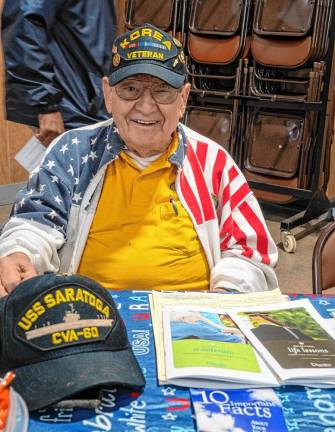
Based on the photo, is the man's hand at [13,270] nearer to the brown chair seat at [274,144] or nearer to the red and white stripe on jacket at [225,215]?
the red and white stripe on jacket at [225,215]

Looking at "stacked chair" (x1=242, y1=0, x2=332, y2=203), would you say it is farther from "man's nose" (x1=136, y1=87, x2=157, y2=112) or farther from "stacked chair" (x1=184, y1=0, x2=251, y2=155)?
"man's nose" (x1=136, y1=87, x2=157, y2=112)

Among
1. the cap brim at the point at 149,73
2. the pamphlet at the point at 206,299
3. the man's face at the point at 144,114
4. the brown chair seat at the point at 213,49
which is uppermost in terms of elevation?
the brown chair seat at the point at 213,49

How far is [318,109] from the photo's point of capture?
3475 millimetres

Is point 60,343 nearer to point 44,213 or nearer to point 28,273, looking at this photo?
point 28,273

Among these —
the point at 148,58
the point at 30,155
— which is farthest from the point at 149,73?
the point at 30,155

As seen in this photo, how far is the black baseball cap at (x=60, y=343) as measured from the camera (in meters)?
0.73

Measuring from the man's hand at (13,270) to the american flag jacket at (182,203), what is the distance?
11 centimetres

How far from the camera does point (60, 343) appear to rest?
777mm

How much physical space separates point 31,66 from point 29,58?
27 mm

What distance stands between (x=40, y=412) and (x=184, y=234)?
0.75 m

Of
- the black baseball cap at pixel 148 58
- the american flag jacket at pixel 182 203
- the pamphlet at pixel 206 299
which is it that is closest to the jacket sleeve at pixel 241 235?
the american flag jacket at pixel 182 203

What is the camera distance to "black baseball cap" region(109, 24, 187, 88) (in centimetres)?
134

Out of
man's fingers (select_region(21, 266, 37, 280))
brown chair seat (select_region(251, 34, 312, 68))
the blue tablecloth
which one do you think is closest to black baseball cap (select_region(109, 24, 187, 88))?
man's fingers (select_region(21, 266, 37, 280))

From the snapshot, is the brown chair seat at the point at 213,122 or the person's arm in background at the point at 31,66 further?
the brown chair seat at the point at 213,122
